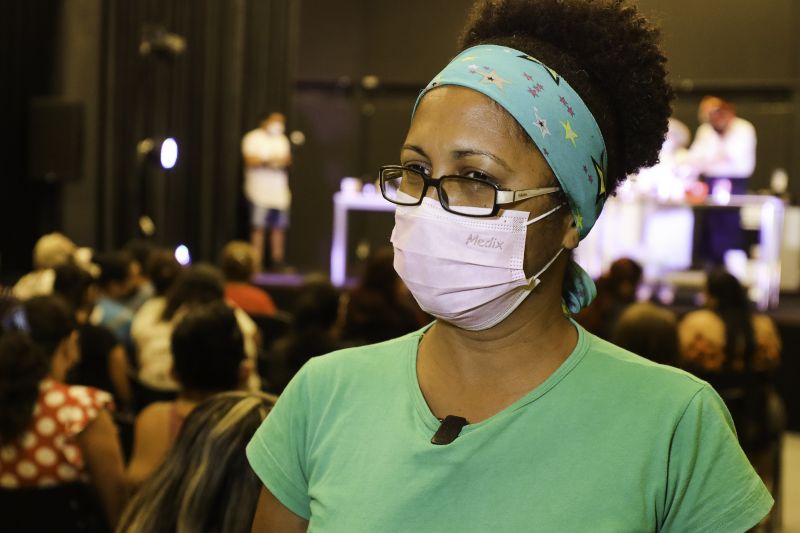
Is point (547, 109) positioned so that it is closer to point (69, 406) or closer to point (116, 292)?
point (69, 406)

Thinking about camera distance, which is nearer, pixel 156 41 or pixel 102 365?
pixel 102 365

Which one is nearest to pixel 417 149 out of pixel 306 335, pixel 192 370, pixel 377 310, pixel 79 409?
pixel 192 370

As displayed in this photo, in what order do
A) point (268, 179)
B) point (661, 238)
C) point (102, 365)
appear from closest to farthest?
point (102, 365) → point (661, 238) → point (268, 179)

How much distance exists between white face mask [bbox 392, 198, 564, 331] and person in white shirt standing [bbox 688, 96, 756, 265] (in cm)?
728

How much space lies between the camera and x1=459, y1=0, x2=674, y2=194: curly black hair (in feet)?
4.17

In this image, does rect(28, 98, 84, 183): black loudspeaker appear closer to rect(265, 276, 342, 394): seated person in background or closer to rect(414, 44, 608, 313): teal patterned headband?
rect(265, 276, 342, 394): seated person in background

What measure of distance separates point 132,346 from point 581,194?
3.38 meters

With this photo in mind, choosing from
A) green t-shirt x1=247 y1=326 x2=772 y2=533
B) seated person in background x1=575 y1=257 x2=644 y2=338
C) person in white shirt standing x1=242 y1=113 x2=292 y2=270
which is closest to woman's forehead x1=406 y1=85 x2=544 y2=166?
green t-shirt x1=247 y1=326 x2=772 y2=533

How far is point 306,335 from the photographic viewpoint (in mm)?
3559

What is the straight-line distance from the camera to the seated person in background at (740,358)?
13.1 feet

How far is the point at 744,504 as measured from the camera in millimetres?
1080

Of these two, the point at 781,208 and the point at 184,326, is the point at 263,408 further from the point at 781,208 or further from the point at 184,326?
the point at 781,208

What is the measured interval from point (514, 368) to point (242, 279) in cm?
404

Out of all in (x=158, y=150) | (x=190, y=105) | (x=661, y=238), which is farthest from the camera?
(x=190, y=105)
